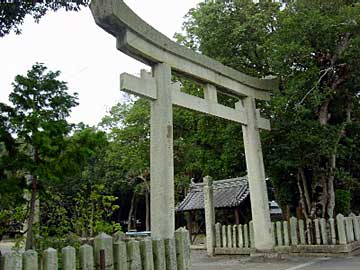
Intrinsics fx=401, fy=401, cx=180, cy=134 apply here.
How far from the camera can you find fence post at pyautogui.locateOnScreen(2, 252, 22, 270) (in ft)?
11.8

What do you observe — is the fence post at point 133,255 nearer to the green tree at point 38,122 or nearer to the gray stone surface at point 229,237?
the green tree at point 38,122

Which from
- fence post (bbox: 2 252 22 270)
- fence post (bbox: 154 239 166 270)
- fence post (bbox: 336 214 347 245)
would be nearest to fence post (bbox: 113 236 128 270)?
fence post (bbox: 154 239 166 270)

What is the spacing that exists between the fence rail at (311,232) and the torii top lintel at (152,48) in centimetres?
375

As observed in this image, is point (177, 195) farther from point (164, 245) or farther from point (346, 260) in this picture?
point (164, 245)

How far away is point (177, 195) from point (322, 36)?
15.8 metres

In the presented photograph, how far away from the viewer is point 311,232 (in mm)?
10414

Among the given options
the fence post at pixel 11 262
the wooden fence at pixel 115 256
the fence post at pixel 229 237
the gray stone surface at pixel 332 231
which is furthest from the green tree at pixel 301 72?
the fence post at pixel 11 262

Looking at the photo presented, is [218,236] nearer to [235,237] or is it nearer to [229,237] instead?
[229,237]

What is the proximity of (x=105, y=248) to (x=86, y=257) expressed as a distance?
29cm

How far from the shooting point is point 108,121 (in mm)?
22703

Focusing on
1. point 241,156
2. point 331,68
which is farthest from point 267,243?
point 331,68

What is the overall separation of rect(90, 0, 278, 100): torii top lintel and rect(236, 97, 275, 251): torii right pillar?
924mm

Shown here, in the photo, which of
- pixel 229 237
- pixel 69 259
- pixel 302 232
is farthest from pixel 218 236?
pixel 69 259

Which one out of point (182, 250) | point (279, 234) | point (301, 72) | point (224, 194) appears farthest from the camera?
point (224, 194)
